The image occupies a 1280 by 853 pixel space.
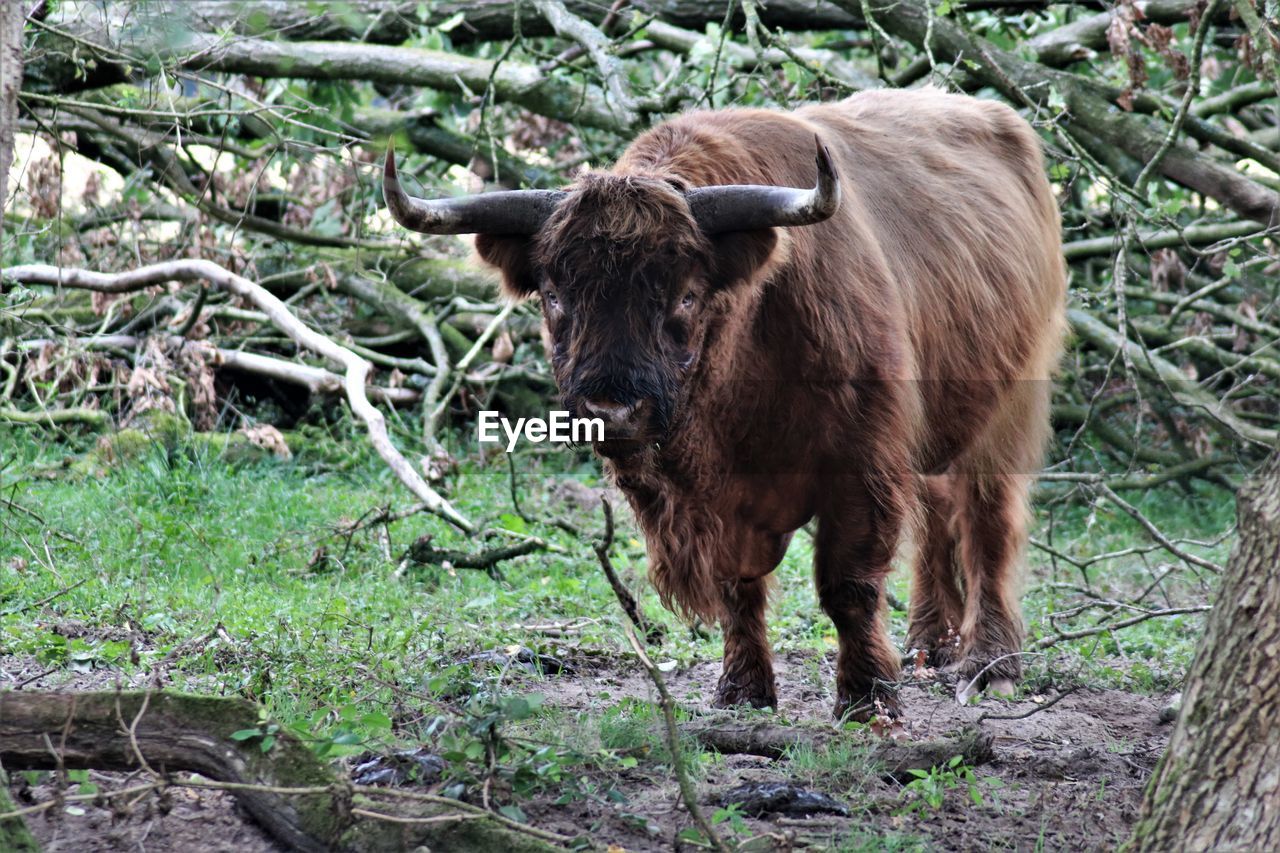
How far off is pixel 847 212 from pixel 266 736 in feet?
9.83

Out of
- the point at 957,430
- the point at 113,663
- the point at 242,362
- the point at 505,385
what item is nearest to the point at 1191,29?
the point at 957,430

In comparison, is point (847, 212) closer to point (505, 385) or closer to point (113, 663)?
point (113, 663)

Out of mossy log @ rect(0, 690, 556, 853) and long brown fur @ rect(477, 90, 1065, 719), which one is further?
long brown fur @ rect(477, 90, 1065, 719)

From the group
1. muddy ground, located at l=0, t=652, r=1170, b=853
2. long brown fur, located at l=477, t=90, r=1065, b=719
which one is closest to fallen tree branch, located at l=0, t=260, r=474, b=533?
muddy ground, located at l=0, t=652, r=1170, b=853

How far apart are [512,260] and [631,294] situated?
64 cm

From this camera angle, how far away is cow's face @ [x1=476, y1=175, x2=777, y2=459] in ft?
13.9

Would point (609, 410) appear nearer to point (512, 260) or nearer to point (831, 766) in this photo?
point (512, 260)

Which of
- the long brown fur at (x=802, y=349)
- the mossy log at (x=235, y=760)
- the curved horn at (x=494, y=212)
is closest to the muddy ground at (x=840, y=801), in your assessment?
the mossy log at (x=235, y=760)

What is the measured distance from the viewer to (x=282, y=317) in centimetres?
653

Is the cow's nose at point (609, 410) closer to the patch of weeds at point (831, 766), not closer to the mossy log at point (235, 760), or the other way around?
the patch of weeds at point (831, 766)

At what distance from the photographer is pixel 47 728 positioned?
3105 mm

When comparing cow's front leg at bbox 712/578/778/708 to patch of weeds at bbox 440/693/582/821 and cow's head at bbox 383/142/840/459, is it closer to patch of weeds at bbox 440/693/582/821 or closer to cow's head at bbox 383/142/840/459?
cow's head at bbox 383/142/840/459

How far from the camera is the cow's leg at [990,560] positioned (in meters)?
6.24

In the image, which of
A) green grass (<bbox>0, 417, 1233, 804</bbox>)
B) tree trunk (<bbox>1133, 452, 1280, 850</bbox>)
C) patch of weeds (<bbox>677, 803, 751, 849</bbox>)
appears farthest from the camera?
green grass (<bbox>0, 417, 1233, 804</bbox>)
